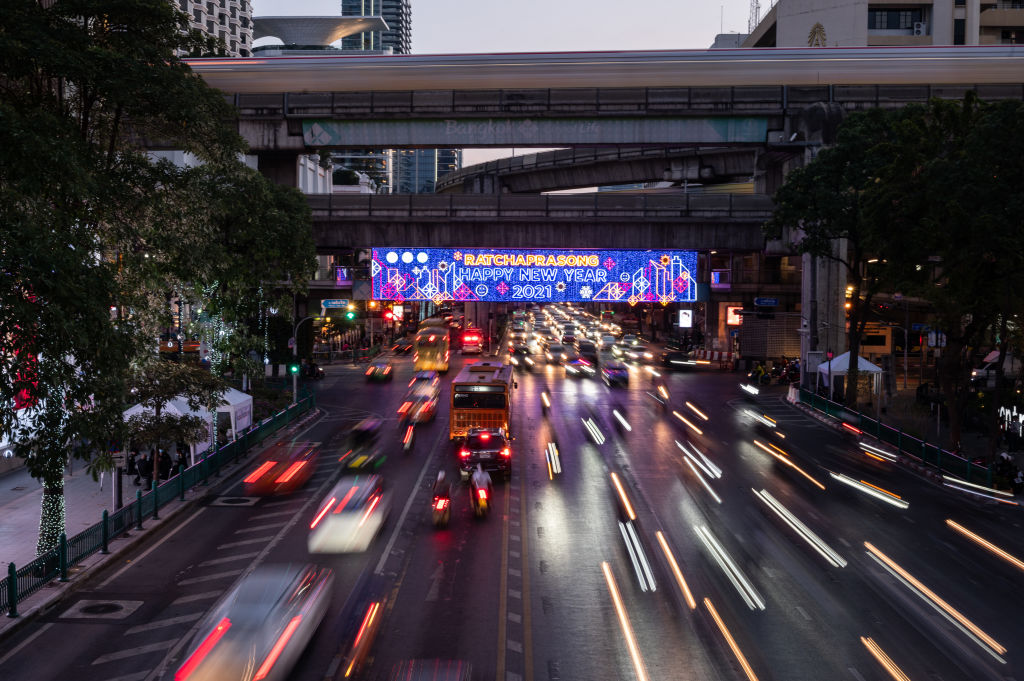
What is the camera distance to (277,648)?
13305 millimetres

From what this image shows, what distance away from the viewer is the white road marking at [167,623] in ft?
53.8

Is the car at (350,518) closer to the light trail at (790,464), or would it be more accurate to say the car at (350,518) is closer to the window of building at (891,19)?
the light trail at (790,464)

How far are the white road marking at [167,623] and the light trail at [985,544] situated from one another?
63.0 ft

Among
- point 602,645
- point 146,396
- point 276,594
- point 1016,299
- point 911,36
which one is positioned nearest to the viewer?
point 276,594

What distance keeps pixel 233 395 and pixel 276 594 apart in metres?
21.4

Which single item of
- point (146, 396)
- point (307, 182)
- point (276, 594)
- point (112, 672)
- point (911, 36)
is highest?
point (911, 36)

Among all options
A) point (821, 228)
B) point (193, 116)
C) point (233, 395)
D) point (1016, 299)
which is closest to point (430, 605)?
point (193, 116)

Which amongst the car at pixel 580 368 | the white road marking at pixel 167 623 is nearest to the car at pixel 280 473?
the white road marking at pixel 167 623

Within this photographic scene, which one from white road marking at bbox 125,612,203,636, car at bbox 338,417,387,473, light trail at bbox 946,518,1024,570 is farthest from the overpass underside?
white road marking at bbox 125,612,203,636

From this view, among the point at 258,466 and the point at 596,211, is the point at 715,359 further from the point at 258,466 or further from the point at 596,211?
the point at 258,466

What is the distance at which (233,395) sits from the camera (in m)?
34.2

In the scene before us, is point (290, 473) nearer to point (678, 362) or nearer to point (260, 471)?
point (260, 471)

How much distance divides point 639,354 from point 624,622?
218 ft

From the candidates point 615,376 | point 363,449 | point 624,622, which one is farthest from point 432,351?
point 624,622
